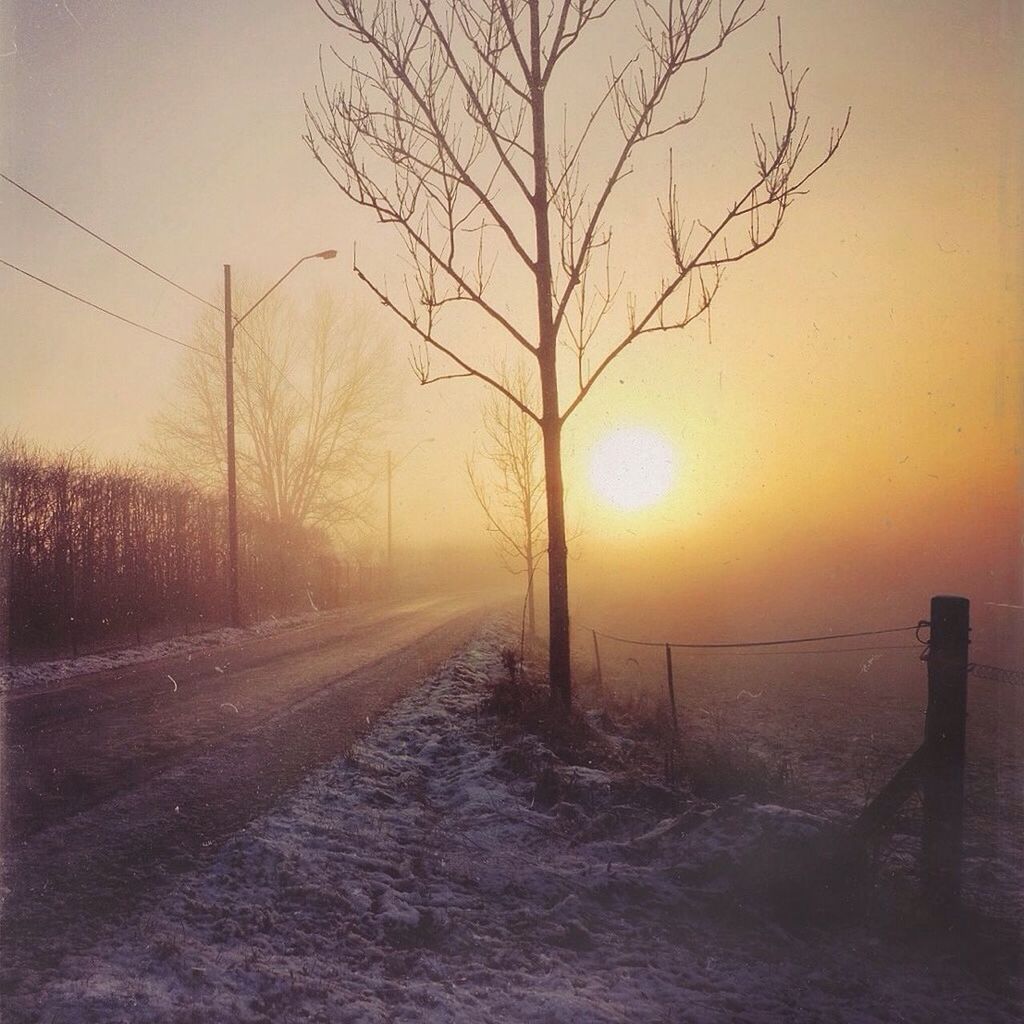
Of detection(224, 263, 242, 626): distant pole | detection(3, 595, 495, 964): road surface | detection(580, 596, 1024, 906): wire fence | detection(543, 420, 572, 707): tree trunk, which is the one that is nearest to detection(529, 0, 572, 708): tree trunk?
detection(543, 420, 572, 707): tree trunk

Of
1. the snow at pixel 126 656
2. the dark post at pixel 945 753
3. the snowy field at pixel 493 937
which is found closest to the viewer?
the snowy field at pixel 493 937

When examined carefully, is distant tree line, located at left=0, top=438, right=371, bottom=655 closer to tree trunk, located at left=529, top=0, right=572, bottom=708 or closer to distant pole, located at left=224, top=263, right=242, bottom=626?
distant pole, located at left=224, top=263, right=242, bottom=626

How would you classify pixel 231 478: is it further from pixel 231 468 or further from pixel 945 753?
pixel 945 753

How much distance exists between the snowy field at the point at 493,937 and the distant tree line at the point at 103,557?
10.3m

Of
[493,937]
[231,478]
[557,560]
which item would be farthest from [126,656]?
[493,937]

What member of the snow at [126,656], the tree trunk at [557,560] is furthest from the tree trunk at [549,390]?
the snow at [126,656]

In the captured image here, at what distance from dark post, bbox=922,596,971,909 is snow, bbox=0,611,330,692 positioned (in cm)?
878

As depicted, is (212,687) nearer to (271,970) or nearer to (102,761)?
(102,761)

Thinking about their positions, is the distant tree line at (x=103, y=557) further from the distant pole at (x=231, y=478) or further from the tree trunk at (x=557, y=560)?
the tree trunk at (x=557, y=560)

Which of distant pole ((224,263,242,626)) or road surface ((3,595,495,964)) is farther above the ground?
distant pole ((224,263,242,626))

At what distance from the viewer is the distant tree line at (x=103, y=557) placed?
41.3 feet

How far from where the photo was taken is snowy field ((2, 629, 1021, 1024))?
280 cm

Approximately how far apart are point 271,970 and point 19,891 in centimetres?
148

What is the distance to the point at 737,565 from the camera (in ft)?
114
